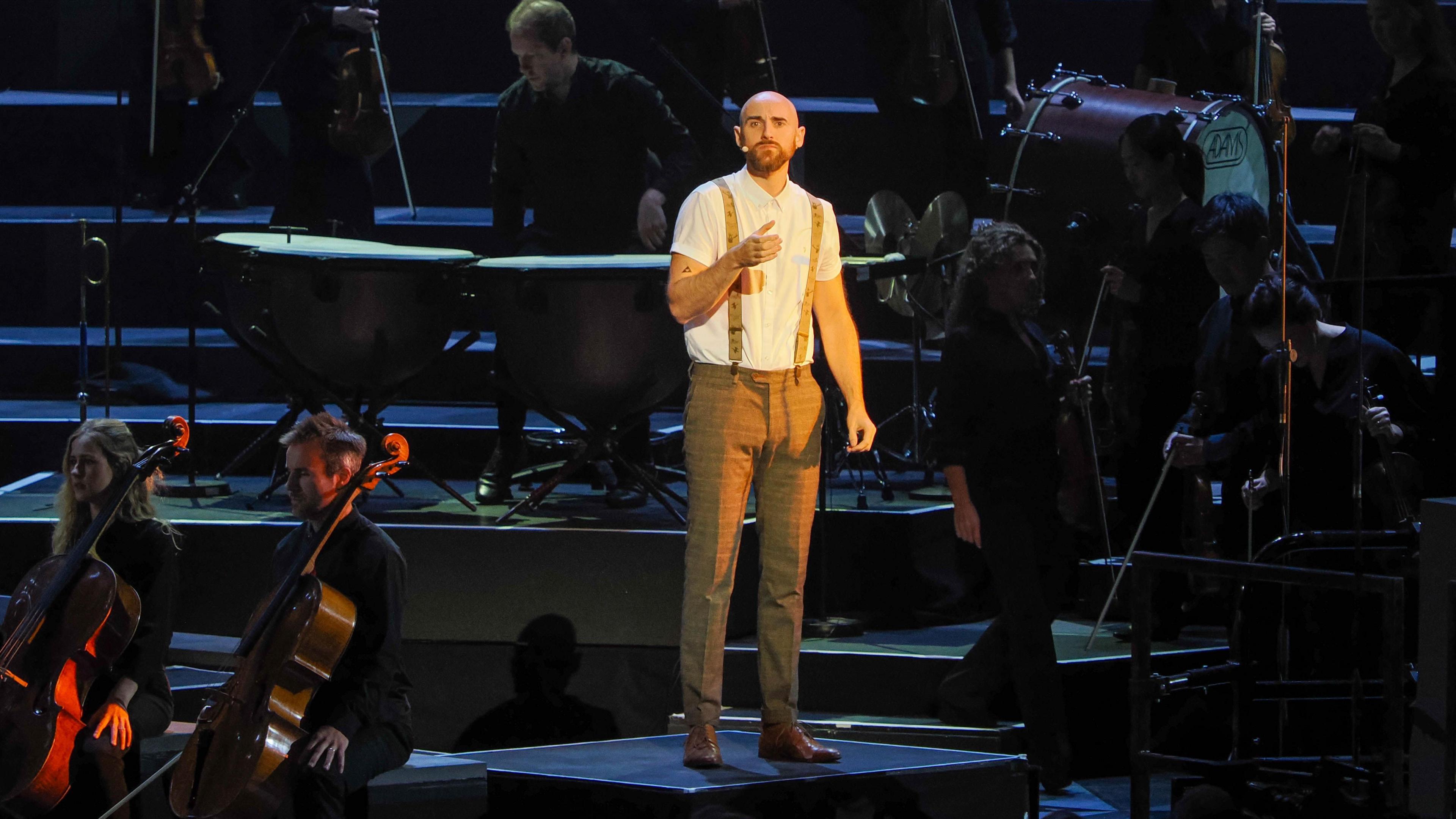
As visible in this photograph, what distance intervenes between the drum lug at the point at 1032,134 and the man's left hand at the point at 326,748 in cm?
391

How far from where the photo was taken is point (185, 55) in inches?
295

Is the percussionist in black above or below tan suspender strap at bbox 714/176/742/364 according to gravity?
below

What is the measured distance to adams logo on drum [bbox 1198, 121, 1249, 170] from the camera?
21.4 feet

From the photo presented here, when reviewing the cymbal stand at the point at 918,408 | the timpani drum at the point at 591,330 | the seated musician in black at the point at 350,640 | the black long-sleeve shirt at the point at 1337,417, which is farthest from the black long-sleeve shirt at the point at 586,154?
the seated musician in black at the point at 350,640

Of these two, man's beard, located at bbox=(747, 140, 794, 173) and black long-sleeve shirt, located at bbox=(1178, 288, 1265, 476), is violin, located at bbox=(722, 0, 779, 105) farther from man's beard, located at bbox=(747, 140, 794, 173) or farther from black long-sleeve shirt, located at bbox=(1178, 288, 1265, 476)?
man's beard, located at bbox=(747, 140, 794, 173)

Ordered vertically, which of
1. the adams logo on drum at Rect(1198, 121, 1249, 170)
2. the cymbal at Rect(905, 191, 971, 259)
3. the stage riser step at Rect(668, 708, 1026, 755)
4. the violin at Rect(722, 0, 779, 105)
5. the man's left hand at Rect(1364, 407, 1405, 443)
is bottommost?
the stage riser step at Rect(668, 708, 1026, 755)

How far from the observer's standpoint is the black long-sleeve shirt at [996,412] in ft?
16.3

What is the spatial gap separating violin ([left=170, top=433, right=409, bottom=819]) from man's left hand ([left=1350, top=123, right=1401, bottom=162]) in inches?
158

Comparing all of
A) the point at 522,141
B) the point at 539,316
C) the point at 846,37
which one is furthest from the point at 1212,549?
the point at 846,37

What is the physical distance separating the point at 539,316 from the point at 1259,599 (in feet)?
7.15

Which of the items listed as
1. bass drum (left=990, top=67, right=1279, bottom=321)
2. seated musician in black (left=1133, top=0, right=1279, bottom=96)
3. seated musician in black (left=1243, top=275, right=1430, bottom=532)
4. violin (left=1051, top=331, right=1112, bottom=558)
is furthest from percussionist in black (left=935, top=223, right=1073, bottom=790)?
seated musician in black (left=1133, top=0, right=1279, bottom=96)

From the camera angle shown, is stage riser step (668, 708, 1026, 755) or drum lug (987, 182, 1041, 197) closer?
stage riser step (668, 708, 1026, 755)

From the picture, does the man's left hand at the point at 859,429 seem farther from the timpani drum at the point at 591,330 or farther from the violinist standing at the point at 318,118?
the violinist standing at the point at 318,118

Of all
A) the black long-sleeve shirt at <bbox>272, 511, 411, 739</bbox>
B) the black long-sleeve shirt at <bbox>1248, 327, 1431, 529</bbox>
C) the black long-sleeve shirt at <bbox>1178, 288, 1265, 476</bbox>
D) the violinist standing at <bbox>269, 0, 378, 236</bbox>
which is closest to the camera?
the black long-sleeve shirt at <bbox>272, 511, 411, 739</bbox>
